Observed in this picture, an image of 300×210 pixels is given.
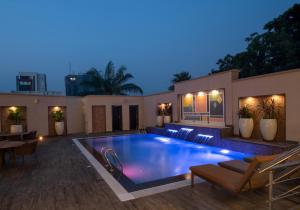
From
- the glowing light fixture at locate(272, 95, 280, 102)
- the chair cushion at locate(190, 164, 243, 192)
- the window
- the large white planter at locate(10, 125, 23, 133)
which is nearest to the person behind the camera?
the chair cushion at locate(190, 164, 243, 192)

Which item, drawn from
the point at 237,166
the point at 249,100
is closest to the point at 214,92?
the point at 249,100

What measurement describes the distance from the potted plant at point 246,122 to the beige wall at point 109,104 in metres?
9.37

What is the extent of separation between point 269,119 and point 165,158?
412 cm

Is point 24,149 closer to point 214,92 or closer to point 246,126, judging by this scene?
point 246,126

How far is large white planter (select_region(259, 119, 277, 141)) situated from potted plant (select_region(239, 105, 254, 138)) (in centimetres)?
76

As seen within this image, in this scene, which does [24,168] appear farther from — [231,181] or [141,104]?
[141,104]

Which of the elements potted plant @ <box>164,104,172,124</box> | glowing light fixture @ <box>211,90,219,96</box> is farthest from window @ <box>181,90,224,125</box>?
potted plant @ <box>164,104,172,124</box>

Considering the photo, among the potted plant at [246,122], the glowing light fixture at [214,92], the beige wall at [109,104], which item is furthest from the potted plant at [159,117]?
the potted plant at [246,122]

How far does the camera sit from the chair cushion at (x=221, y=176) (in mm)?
3322

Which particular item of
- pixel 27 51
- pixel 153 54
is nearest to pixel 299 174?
pixel 27 51

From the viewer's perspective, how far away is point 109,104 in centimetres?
1533

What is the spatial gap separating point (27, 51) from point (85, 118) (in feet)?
97.7

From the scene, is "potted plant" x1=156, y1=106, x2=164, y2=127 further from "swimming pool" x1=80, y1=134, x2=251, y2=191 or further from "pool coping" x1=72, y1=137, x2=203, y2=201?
"pool coping" x1=72, y1=137, x2=203, y2=201

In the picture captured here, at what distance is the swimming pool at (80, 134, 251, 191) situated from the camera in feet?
17.0
